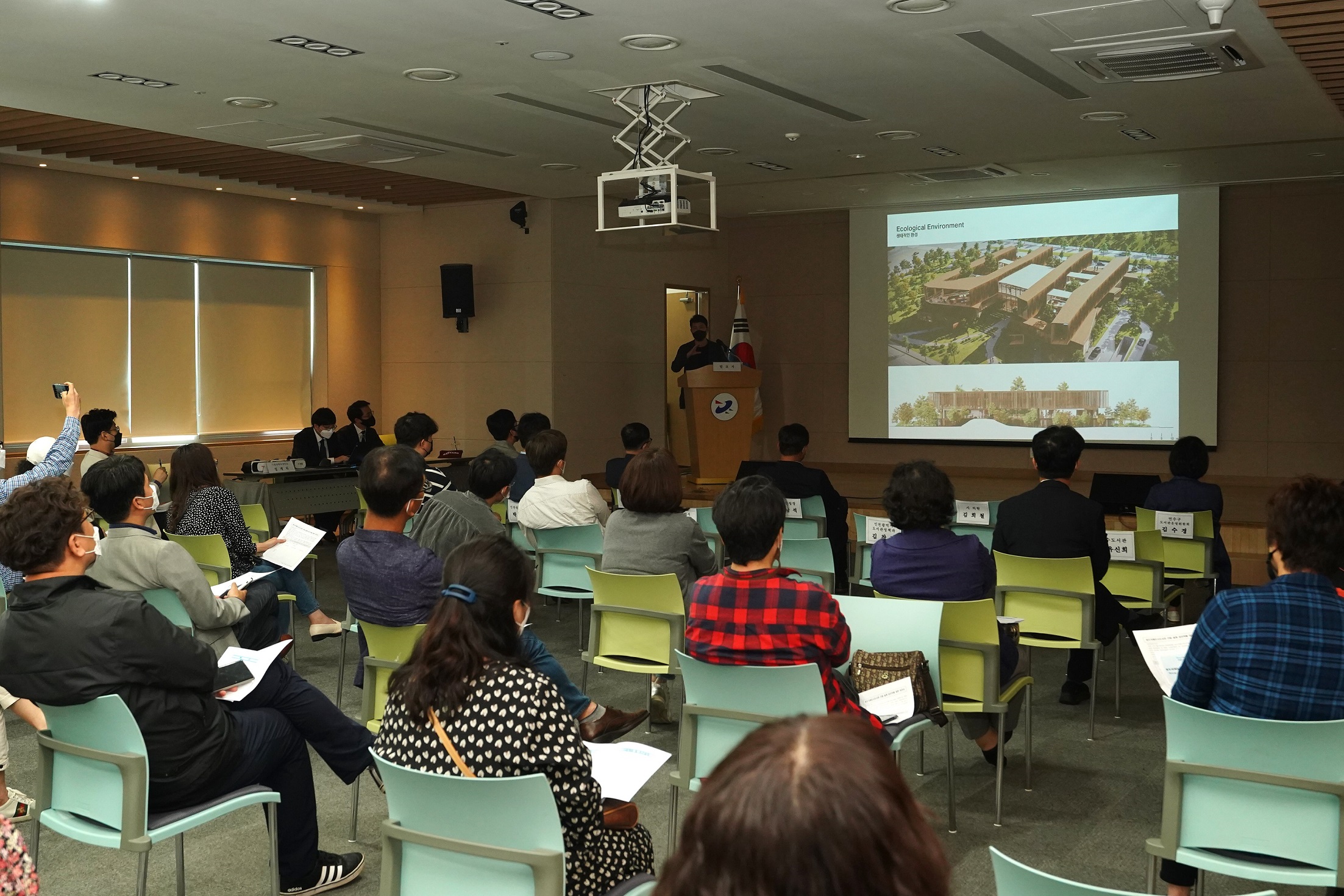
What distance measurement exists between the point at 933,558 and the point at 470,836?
239 cm

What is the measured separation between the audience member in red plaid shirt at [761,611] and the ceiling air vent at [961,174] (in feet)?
25.8

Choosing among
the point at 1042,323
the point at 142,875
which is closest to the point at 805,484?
the point at 142,875

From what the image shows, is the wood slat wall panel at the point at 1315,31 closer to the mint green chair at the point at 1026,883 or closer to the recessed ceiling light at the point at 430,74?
the recessed ceiling light at the point at 430,74

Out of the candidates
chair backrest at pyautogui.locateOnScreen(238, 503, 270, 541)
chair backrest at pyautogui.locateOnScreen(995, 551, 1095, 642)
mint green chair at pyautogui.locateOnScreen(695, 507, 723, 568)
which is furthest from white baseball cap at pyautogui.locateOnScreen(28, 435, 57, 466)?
chair backrest at pyautogui.locateOnScreen(995, 551, 1095, 642)

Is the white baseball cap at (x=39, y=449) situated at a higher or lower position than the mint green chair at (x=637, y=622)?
higher

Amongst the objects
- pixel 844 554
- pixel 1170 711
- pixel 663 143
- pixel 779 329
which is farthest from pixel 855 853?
pixel 779 329

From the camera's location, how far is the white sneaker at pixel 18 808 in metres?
3.94

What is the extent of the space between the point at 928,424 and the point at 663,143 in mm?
5623

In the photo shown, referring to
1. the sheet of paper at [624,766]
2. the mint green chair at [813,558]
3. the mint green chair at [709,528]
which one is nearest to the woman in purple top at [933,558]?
the mint green chair at [813,558]

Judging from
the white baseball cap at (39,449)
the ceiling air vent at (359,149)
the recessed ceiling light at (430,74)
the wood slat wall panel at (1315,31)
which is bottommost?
the white baseball cap at (39,449)

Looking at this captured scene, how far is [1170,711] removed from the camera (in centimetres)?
270

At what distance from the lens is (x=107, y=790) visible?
9.36 ft

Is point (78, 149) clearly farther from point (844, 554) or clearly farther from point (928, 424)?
point (928, 424)

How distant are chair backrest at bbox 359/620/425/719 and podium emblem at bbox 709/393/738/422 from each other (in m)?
8.32
